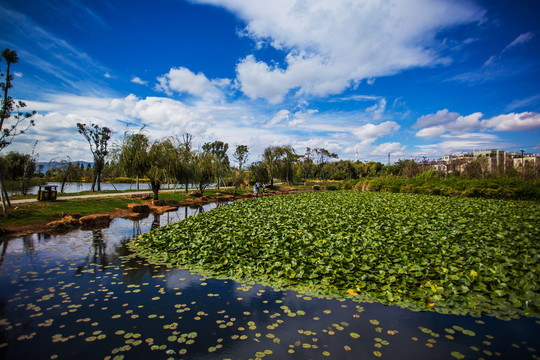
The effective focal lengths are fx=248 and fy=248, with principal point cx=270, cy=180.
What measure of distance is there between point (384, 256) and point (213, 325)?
500 cm

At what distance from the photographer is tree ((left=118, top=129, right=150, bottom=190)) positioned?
20453mm

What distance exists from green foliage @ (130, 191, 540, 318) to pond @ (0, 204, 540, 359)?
1.77 feet

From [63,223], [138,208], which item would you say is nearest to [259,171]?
[138,208]

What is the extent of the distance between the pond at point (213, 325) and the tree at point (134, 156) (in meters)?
15.1

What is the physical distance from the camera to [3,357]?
365 centimetres

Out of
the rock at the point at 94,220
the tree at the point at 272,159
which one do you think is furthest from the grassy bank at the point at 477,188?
the rock at the point at 94,220

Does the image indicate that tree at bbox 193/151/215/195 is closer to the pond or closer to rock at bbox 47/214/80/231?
rock at bbox 47/214/80/231

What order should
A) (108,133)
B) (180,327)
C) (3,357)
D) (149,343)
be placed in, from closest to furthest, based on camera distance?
(3,357) → (149,343) → (180,327) → (108,133)

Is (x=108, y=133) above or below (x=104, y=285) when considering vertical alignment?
Answer: above

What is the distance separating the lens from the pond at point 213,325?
382 centimetres

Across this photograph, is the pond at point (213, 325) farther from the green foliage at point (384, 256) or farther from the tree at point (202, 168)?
the tree at point (202, 168)

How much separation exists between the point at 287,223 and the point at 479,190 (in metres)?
21.1

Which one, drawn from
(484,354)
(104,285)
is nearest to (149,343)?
(104,285)

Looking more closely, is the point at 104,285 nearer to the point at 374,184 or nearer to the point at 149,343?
the point at 149,343
